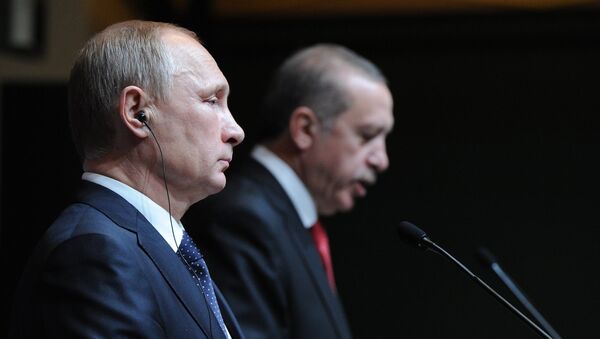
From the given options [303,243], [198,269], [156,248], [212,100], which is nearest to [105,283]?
[156,248]

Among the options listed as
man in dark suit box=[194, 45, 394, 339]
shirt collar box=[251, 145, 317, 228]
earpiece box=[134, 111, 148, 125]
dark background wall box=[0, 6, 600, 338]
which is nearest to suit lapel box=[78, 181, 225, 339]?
earpiece box=[134, 111, 148, 125]

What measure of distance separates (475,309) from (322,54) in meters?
1.49

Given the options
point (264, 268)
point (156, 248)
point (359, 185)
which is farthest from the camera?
point (359, 185)

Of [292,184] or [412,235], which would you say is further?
[292,184]

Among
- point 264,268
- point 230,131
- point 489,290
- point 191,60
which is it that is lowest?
point 264,268

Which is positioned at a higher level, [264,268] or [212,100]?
[212,100]

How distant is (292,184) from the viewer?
2.63 metres

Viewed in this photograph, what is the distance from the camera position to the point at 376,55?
394 centimetres

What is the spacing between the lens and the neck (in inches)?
59.0

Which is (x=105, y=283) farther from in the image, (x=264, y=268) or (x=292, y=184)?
(x=292, y=184)

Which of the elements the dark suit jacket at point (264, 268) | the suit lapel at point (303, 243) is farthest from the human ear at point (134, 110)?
the suit lapel at point (303, 243)

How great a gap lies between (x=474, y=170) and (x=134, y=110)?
2573mm

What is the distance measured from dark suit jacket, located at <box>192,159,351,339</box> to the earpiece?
2.93 ft

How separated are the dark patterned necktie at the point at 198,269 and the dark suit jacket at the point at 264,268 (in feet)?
2.36
